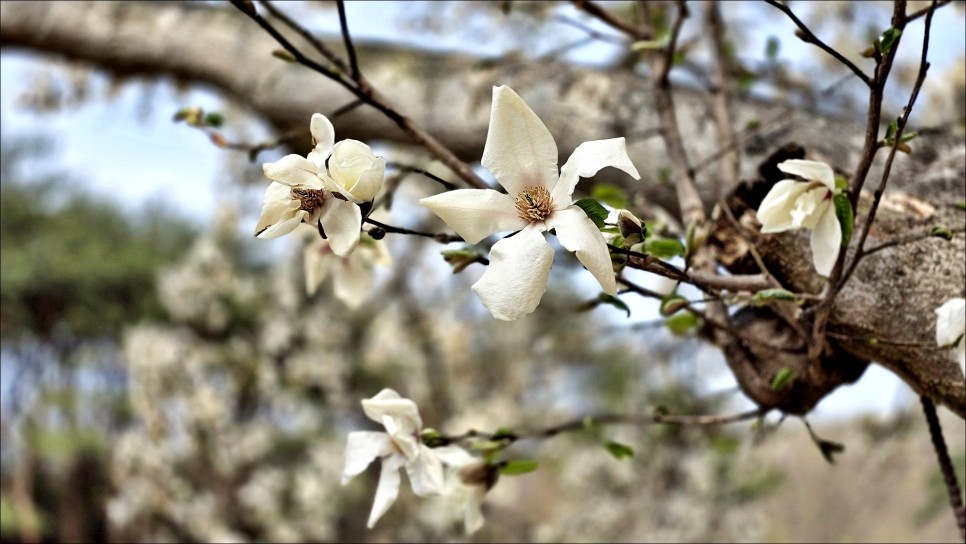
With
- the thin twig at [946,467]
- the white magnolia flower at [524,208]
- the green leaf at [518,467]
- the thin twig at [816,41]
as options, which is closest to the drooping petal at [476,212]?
the white magnolia flower at [524,208]

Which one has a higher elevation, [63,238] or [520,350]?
[520,350]

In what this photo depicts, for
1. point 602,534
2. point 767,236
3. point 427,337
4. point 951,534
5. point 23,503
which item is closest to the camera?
point 767,236

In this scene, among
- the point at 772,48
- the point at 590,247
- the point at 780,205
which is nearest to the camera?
the point at 590,247

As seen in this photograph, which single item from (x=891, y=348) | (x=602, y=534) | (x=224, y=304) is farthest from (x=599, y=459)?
(x=891, y=348)

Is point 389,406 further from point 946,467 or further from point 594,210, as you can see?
point 946,467

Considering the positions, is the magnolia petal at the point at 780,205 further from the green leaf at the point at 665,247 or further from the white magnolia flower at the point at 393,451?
the white magnolia flower at the point at 393,451

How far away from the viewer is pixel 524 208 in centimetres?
30

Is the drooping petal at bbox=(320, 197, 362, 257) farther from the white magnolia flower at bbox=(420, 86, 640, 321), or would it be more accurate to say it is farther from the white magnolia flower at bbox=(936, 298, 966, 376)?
the white magnolia flower at bbox=(936, 298, 966, 376)

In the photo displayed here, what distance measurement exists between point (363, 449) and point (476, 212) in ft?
0.66

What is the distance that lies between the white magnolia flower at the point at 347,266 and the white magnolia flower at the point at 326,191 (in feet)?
0.75

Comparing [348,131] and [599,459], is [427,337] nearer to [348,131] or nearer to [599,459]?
[599,459]

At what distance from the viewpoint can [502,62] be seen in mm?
916

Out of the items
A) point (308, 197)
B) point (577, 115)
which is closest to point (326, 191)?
point (308, 197)

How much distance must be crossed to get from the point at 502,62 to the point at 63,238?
4667mm
